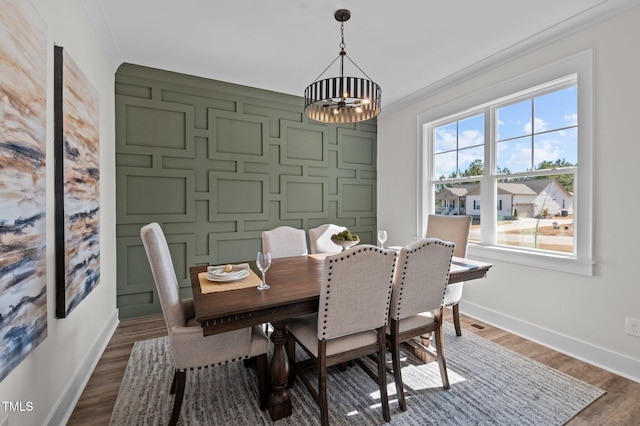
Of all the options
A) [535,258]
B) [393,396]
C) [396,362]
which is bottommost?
[393,396]

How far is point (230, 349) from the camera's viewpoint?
1.60m

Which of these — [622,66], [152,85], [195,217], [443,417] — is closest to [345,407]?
[443,417]

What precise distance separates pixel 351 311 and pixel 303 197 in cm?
265

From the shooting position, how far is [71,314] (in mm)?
1814

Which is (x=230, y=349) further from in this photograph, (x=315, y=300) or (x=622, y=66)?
(x=622, y=66)

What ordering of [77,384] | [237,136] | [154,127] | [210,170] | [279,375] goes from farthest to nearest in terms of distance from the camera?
[237,136], [210,170], [154,127], [77,384], [279,375]

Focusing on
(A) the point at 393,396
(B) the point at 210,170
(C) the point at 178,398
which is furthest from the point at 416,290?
(B) the point at 210,170

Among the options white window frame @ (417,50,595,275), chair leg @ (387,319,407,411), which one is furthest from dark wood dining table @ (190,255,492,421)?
white window frame @ (417,50,595,275)

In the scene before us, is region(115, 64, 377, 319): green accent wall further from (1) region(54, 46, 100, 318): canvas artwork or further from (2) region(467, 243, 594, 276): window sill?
(2) region(467, 243, 594, 276): window sill

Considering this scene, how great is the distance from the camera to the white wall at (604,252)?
81.6 inches

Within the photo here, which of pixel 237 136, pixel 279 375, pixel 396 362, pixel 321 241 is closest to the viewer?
pixel 279 375

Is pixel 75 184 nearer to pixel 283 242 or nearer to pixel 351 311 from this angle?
pixel 283 242

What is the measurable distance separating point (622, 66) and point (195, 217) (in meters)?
3.99

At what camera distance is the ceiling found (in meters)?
2.15
